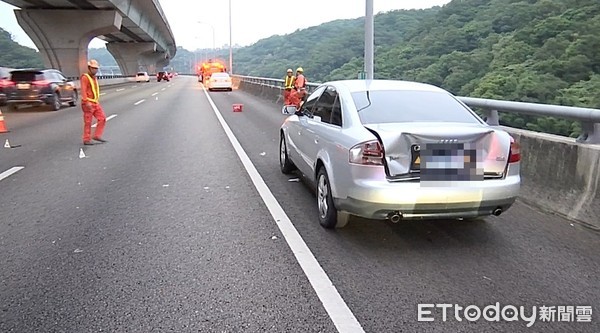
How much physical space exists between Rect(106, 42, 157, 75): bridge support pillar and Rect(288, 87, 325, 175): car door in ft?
242

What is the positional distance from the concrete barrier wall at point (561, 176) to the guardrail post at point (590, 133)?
3.9 inches

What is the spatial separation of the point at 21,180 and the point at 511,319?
→ 7.09 m

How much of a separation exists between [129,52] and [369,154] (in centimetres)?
8160

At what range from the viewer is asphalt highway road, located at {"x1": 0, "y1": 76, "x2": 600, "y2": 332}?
137 inches

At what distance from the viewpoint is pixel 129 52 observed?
7994 centimetres

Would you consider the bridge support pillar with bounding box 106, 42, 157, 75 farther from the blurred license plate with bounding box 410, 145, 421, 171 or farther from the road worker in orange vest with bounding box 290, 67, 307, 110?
the blurred license plate with bounding box 410, 145, 421, 171

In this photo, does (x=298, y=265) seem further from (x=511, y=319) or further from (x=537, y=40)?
(x=537, y=40)

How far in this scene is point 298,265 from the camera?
4.38 m

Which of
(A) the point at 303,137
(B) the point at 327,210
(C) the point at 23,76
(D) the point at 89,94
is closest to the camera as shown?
(B) the point at 327,210

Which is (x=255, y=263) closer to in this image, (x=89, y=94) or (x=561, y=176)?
(x=561, y=176)

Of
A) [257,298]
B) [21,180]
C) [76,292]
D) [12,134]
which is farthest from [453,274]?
[12,134]

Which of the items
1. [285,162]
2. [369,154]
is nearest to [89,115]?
[285,162]

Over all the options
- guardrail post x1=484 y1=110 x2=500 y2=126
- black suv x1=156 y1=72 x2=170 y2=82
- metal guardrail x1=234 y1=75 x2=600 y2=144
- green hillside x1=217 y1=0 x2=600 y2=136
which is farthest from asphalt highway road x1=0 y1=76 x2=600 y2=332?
black suv x1=156 y1=72 x2=170 y2=82

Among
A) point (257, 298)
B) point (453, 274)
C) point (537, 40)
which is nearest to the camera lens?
point (257, 298)
